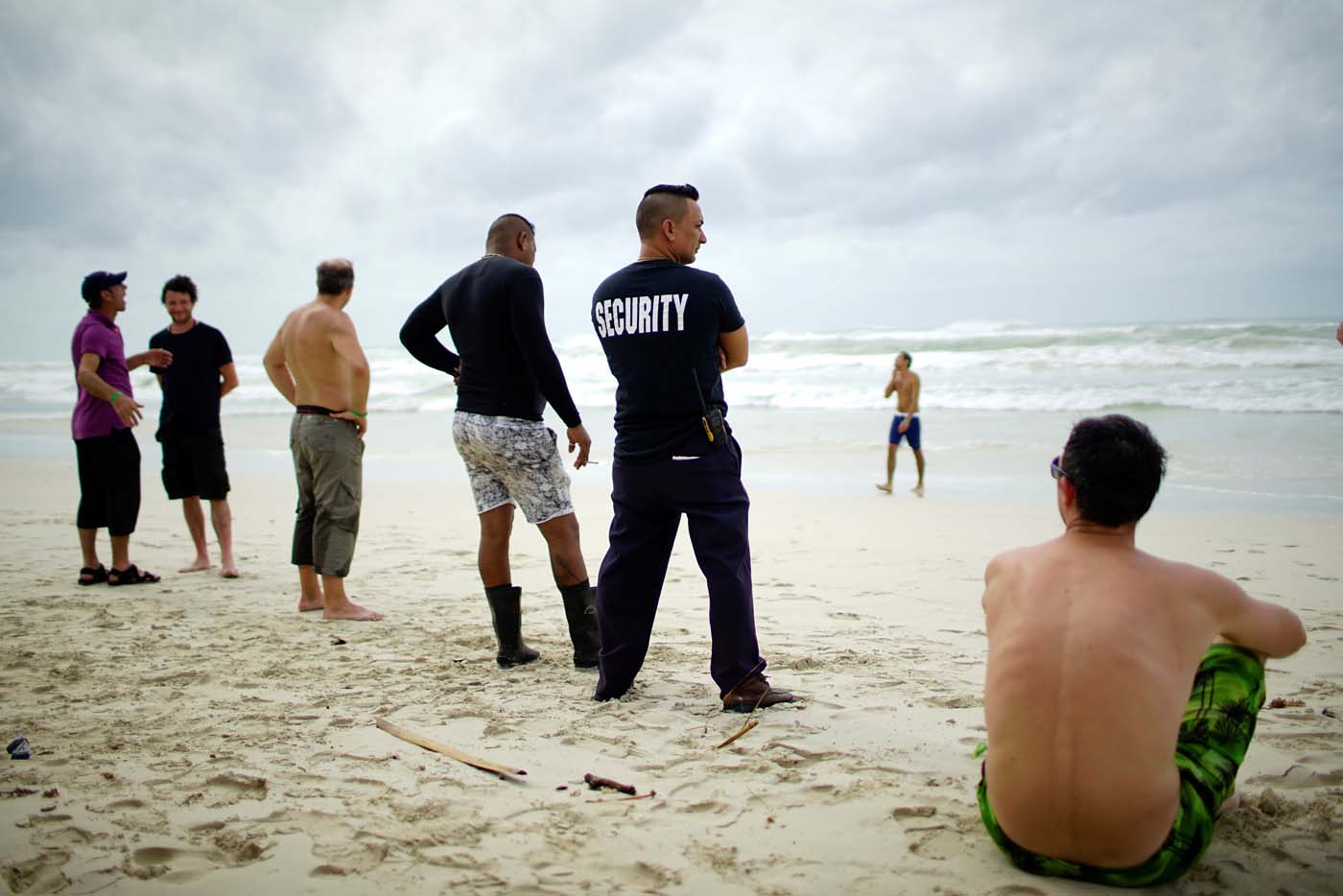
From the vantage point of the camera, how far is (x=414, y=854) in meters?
2.49

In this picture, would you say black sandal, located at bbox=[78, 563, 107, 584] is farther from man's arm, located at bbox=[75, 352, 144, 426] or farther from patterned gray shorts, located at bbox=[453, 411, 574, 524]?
patterned gray shorts, located at bbox=[453, 411, 574, 524]

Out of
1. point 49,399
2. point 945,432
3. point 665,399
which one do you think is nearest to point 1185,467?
point 945,432

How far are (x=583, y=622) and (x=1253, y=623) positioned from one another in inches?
106

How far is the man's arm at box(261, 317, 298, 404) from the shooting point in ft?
18.2

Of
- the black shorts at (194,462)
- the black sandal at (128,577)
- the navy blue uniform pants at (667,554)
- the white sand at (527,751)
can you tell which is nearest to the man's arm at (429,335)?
the navy blue uniform pants at (667,554)

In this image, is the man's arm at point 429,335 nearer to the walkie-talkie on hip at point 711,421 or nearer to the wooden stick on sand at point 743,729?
the walkie-talkie on hip at point 711,421

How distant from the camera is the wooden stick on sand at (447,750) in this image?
120 inches

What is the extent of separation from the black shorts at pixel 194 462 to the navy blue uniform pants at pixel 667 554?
392 centimetres

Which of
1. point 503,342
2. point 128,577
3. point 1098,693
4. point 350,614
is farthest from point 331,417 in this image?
point 1098,693

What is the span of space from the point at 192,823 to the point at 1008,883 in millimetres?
2152

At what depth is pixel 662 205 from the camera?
3602mm

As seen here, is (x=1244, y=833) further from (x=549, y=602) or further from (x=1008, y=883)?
(x=549, y=602)

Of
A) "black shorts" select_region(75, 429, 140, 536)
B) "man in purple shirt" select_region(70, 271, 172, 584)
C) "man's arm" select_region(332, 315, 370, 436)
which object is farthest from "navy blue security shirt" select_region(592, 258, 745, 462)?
"black shorts" select_region(75, 429, 140, 536)

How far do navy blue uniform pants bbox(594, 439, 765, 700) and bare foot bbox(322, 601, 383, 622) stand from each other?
2.01 meters
